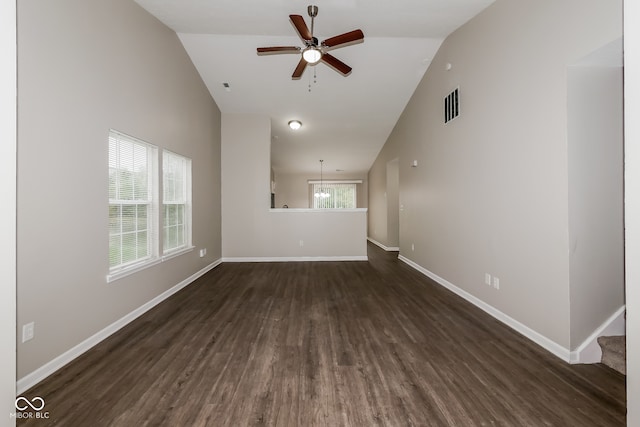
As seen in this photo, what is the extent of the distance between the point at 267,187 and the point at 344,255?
2273 millimetres

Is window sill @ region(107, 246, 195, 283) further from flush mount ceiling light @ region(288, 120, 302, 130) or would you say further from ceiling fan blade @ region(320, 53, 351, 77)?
flush mount ceiling light @ region(288, 120, 302, 130)

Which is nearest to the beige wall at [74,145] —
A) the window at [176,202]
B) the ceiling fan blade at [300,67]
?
the window at [176,202]

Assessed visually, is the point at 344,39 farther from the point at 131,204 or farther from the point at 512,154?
the point at 131,204

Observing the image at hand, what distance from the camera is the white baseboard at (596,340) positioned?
2256 millimetres

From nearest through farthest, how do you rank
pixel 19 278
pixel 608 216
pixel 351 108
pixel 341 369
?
pixel 19 278 < pixel 341 369 < pixel 608 216 < pixel 351 108

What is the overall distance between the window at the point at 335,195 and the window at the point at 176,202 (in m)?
6.65

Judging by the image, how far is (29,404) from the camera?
175cm

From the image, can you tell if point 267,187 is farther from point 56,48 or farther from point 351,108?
point 56,48

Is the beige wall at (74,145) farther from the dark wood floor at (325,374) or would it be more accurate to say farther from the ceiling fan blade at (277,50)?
the ceiling fan blade at (277,50)

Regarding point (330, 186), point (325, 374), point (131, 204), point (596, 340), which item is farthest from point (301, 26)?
point (330, 186)

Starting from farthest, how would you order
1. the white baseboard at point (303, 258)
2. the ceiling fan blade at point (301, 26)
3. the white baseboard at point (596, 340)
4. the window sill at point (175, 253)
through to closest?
the white baseboard at point (303, 258)
the window sill at point (175, 253)
the ceiling fan blade at point (301, 26)
the white baseboard at point (596, 340)

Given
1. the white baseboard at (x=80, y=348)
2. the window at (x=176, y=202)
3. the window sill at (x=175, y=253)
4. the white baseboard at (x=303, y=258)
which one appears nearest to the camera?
the white baseboard at (x=80, y=348)

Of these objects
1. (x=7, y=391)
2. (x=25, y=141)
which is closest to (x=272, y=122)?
(x=25, y=141)

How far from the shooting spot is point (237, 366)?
2180 millimetres
